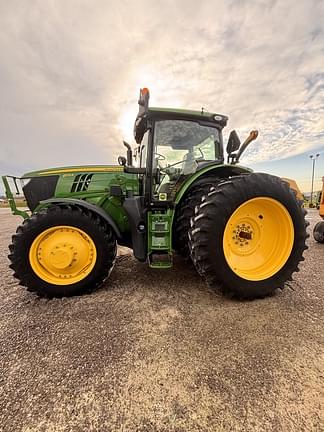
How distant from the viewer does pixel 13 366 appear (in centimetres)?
144

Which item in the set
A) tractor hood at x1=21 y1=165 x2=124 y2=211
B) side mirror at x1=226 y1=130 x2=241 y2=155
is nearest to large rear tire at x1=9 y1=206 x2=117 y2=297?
tractor hood at x1=21 y1=165 x2=124 y2=211

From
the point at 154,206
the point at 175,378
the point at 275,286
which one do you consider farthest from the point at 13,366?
the point at 275,286

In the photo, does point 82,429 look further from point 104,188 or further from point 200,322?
point 104,188

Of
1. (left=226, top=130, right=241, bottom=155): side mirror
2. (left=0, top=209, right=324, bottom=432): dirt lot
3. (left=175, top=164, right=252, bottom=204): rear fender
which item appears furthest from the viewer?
(left=226, top=130, right=241, bottom=155): side mirror

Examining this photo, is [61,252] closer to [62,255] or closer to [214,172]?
[62,255]

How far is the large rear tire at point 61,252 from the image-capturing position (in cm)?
225

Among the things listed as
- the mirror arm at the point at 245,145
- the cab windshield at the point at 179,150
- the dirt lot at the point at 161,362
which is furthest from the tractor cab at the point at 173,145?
the dirt lot at the point at 161,362

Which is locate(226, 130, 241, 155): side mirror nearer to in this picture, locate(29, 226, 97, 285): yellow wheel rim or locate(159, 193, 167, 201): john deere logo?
locate(159, 193, 167, 201): john deere logo

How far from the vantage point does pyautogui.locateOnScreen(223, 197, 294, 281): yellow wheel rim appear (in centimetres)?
228

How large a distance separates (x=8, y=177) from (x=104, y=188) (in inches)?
49.3

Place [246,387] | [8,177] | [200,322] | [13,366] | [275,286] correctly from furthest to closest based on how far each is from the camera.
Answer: [8,177]
[275,286]
[200,322]
[13,366]
[246,387]

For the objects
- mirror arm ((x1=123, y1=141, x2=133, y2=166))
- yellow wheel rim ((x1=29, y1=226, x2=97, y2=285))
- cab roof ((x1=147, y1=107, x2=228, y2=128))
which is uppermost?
cab roof ((x1=147, y1=107, x2=228, y2=128))

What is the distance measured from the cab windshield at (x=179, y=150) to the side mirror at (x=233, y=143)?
0.52ft

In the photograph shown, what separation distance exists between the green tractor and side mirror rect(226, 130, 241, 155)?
13 millimetres
